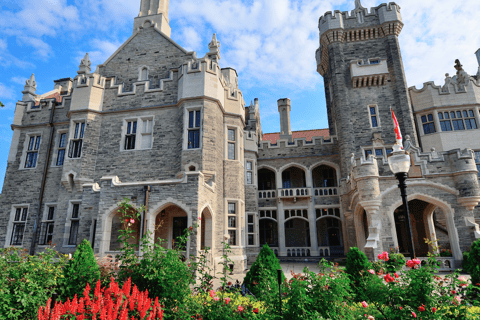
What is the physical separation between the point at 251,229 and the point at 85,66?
1435cm

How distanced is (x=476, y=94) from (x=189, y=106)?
18612mm

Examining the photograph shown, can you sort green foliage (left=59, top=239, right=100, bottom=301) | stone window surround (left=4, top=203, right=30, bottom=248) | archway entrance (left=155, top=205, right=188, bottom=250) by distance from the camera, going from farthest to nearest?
stone window surround (left=4, top=203, right=30, bottom=248) → archway entrance (left=155, top=205, right=188, bottom=250) → green foliage (left=59, top=239, right=100, bottom=301)

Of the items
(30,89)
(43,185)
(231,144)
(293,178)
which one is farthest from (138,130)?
(293,178)

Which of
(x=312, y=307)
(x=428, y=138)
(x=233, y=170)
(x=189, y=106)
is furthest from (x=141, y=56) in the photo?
(x=428, y=138)

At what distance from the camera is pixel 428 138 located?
18.8m

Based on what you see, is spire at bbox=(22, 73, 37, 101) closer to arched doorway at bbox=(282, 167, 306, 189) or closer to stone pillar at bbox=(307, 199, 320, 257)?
arched doorway at bbox=(282, 167, 306, 189)

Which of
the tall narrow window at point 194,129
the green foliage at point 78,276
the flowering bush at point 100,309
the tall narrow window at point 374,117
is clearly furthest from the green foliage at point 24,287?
the tall narrow window at point 374,117

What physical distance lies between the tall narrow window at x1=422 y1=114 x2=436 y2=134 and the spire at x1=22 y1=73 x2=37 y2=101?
2580 centimetres

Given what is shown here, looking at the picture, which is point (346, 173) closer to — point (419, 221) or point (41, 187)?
point (419, 221)

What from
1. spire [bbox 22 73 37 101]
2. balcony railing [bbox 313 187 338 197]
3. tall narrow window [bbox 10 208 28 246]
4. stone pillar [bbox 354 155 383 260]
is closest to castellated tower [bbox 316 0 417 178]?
balcony railing [bbox 313 187 338 197]

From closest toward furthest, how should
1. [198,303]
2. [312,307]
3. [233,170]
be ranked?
[312,307], [198,303], [233,170]

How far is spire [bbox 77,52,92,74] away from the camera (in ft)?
57.1

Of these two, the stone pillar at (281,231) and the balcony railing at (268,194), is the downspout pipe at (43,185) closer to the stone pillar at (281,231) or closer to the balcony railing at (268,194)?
the balcony railing at (268,194)

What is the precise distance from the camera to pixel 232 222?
1510 centimetres
